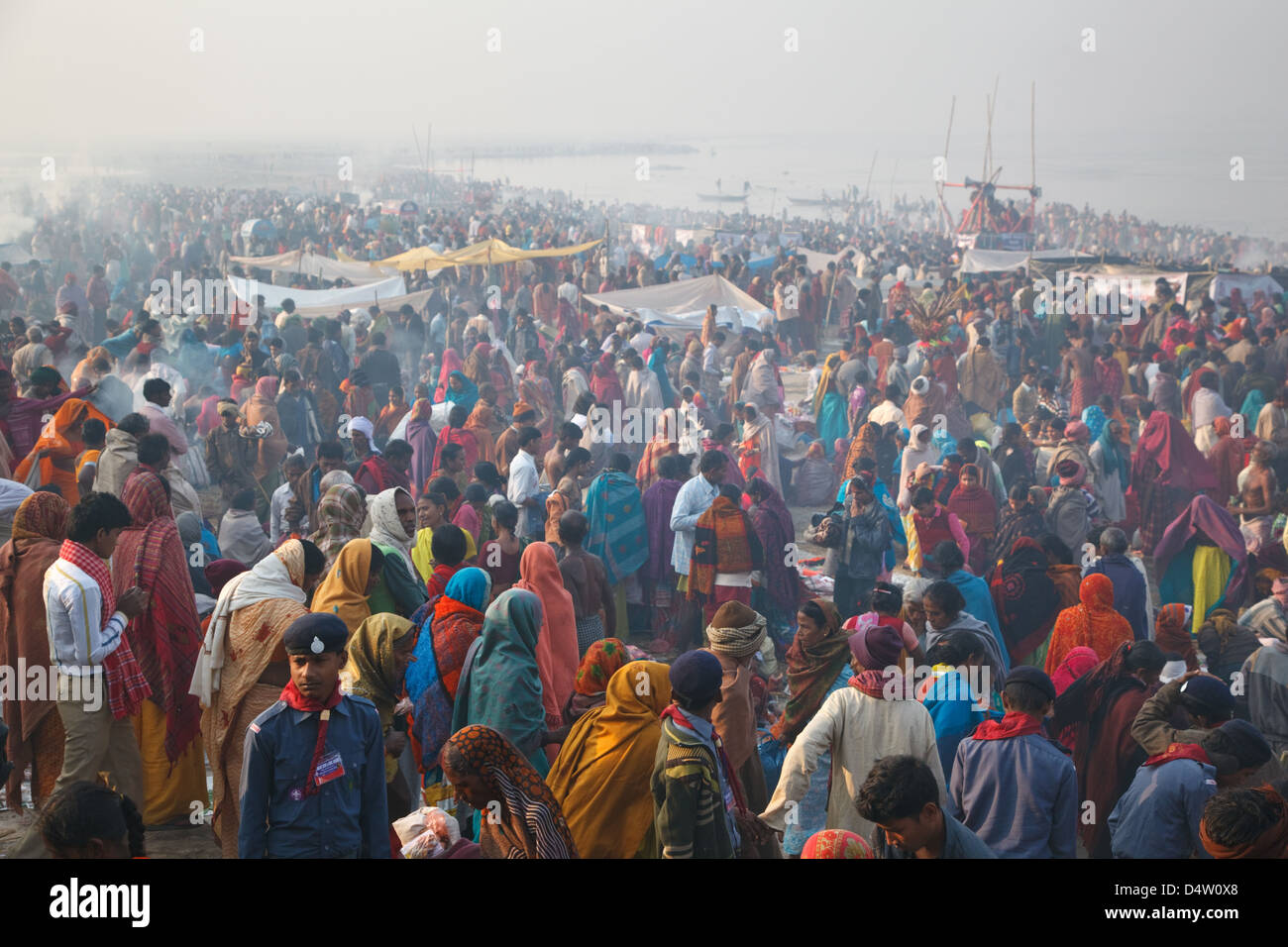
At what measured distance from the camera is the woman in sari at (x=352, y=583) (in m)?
4.46

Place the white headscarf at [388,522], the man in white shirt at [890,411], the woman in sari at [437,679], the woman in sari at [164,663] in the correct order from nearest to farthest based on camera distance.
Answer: the woman in sari at [437,679] → the woman in sari at [164,663] → the white headscarf at [388,522] → the man in white shirt at [890,411]

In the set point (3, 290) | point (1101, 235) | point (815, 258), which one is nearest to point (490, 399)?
point (3, 290)

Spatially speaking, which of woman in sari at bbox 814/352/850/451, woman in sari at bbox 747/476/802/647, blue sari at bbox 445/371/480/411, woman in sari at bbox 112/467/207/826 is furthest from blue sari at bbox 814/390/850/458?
woman in sari at bbox 112/467/207/826

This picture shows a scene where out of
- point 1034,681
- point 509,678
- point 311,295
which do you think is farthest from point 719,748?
point 311,295

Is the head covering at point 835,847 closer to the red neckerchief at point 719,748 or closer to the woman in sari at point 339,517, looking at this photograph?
the red neckerchief at point 719,748

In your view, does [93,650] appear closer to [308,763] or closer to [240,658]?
[240,658]

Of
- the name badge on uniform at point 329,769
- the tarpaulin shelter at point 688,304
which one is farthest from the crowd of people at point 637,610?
the tarpaulin shelter at point 688,304

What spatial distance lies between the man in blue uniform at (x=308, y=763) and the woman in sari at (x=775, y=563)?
3763 mm

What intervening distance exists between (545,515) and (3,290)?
11.2 metres

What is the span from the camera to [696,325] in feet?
47.3

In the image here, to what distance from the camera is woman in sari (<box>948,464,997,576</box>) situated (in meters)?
7.29

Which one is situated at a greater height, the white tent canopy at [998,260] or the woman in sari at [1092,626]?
the white tent canopy at [998,260]

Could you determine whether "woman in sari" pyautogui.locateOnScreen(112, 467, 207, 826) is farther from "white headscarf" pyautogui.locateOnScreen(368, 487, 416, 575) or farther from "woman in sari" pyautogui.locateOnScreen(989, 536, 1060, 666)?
"woman in sari" pyautogui.locateOnScreen(989, 536, 1060, 666)
